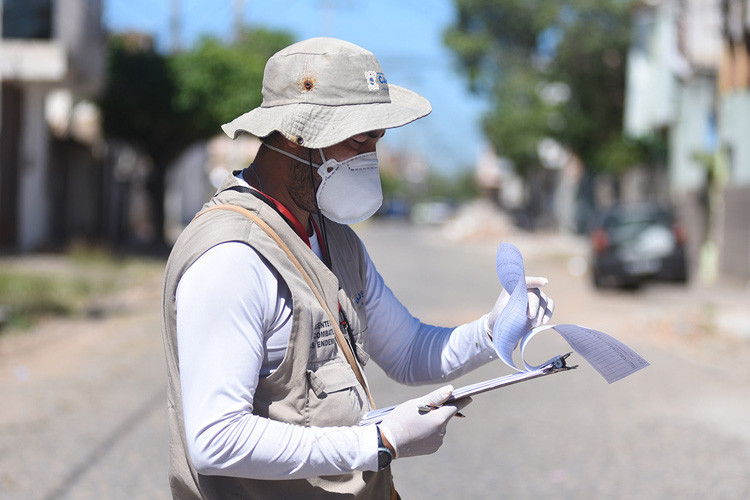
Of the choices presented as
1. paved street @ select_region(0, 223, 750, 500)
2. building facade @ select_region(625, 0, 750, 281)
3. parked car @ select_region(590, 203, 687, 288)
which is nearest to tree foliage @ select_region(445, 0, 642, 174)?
building facade @ select_region(625, 0, 750, 281)

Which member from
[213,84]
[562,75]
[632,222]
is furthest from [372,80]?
[562,75]

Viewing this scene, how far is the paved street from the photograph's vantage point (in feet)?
17.4

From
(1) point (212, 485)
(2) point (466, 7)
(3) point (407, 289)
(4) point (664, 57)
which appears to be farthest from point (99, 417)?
(2) point (466, 7)

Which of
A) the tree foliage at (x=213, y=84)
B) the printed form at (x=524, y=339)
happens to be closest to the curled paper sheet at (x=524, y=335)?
the printed form at (x=524, y=339)

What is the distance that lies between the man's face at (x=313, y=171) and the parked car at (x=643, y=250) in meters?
14.7

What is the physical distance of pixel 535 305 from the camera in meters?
2.20

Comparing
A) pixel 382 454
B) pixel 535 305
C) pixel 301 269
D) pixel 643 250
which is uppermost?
pixel 301 269

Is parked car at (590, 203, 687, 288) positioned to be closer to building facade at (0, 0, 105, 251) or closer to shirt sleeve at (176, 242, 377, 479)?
building facade at (0, 0, 105, 251)

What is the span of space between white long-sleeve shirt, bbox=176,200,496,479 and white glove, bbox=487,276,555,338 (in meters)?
0.49

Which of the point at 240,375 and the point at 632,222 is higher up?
the point at 240,375

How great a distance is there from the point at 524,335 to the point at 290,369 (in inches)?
22.0

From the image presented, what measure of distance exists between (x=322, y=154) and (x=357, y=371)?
0.49 m

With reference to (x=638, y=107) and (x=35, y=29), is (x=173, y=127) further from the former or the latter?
(x=638, y=107)

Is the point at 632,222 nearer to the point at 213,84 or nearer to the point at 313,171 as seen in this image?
the point at 213,84
